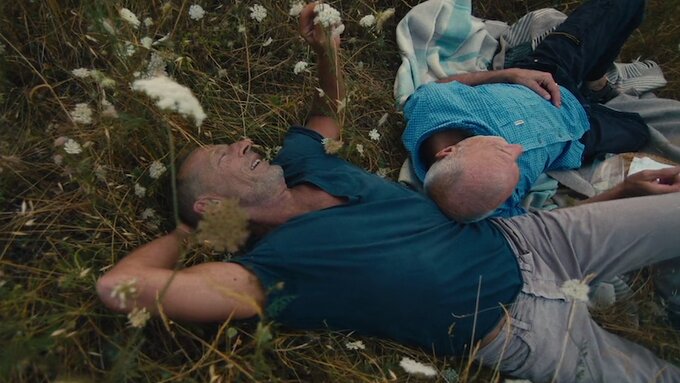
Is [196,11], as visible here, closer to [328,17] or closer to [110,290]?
[328,17]

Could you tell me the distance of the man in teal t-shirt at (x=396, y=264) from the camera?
1.75m

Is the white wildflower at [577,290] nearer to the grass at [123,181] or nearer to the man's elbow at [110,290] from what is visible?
the grass at [123,181]

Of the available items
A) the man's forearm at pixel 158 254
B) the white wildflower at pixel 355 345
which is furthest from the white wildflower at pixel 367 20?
the white wildflower at pixel 355 345

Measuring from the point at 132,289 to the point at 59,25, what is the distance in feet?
4.52

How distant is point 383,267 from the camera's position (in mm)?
1806

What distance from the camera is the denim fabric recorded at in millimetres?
1992

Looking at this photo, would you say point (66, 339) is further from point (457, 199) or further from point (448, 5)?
point (448, 5)

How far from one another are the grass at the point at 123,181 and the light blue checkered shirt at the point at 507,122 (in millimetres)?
290

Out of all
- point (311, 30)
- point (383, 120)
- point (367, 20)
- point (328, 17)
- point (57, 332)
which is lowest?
point (57, 332)

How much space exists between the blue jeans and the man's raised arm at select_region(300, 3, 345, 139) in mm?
1112

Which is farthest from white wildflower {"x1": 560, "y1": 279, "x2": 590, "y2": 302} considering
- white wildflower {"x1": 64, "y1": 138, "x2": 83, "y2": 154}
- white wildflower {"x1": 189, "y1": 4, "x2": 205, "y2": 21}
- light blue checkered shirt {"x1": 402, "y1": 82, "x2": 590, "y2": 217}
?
white wildflower {"x1": 189, "y1": 4, "x2": 205, "y2": 21}

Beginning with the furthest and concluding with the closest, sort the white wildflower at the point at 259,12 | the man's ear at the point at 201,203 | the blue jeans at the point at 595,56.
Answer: the blue jeans at the point at 595,56 < the white wildflower at the point at 259,12 < the man's ear at the point at 201,203

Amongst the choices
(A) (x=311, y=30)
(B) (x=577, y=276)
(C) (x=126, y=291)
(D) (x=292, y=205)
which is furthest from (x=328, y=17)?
(B) (x=577, y=276)

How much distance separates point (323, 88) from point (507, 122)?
847 mm
